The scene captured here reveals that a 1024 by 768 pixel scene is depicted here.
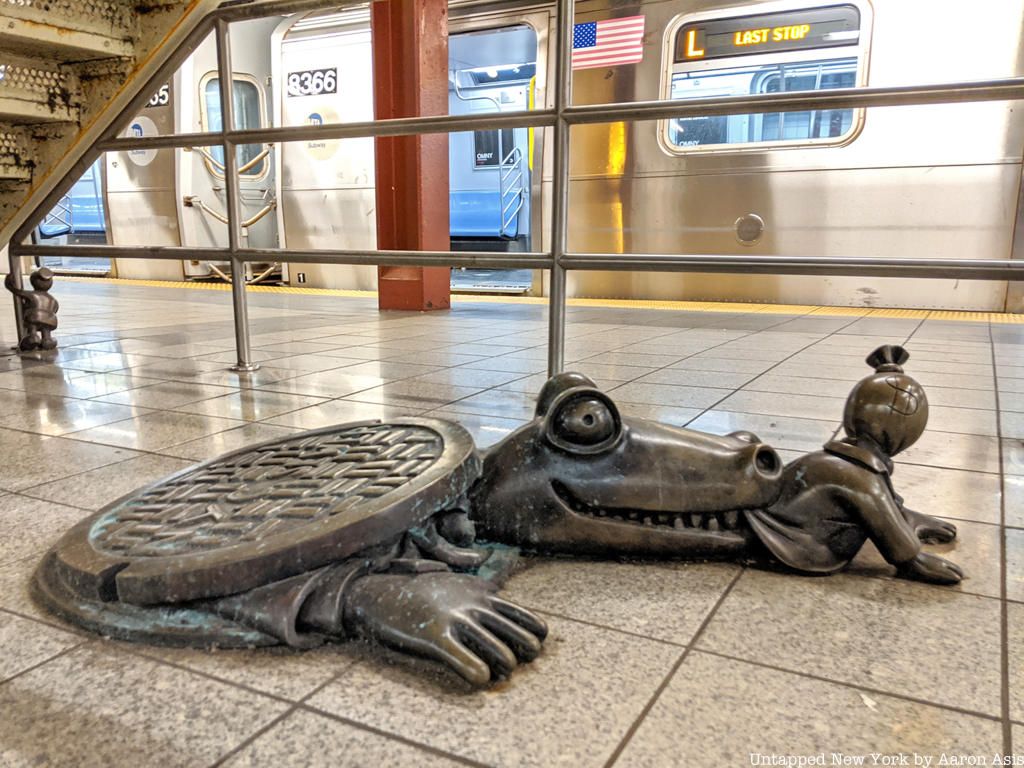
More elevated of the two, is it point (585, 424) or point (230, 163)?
point (230, 163)

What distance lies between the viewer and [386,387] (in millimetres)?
2430

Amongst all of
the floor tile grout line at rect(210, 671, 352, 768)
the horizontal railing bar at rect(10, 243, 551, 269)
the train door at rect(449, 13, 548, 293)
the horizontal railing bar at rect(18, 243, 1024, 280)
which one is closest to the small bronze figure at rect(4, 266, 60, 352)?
the horizontal railing bar at rect(10, 243, 551, 269)

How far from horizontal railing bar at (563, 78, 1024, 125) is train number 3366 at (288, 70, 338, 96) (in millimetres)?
5746

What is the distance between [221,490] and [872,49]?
17.7 ft

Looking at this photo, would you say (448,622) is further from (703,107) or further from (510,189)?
(510,189)

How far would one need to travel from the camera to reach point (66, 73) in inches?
105

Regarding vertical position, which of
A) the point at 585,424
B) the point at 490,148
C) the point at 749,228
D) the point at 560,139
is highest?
the point at 490,148

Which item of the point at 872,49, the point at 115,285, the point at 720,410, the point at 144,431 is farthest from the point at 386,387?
the point at 115,285

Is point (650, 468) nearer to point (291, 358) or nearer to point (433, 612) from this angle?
point (433, 612)

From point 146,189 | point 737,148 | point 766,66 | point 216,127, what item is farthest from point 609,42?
point 146,189

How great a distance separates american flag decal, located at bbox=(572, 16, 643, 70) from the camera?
564cm

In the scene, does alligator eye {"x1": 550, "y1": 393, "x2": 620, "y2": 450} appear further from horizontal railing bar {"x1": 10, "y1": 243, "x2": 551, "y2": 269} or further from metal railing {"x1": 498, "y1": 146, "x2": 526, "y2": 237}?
metal railing {"x1": 498, "y1": 146, "x2": 526, "y2": 237}

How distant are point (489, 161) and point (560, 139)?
785 centimetres

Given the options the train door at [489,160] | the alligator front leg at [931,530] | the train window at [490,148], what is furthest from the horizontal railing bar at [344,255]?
the train window at [490,148]
